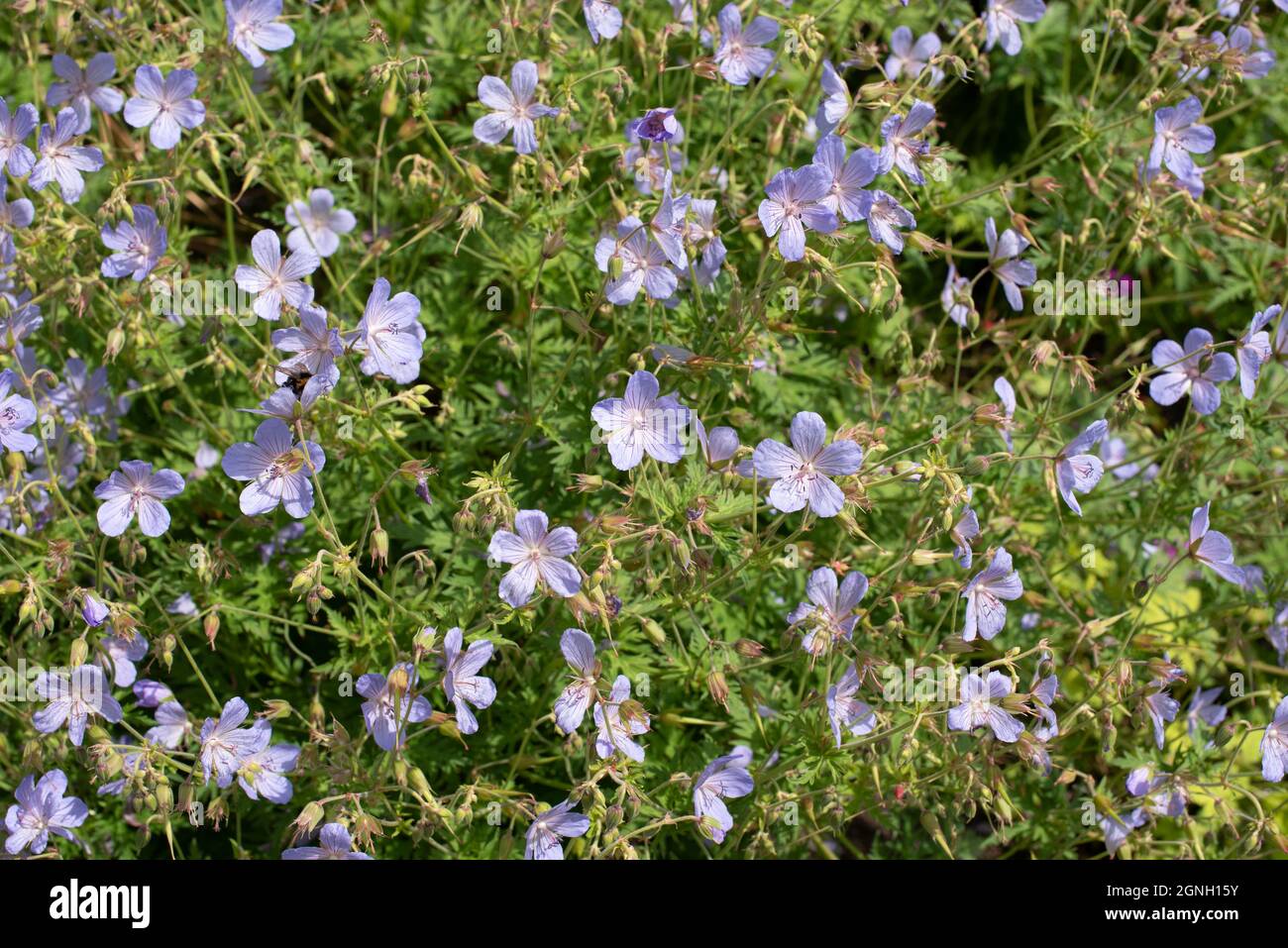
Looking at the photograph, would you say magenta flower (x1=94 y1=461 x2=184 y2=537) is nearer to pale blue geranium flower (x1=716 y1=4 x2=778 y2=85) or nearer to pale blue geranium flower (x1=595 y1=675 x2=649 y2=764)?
pale blue geranium flower (x1=595 y1=675 x2=649 y2=764)

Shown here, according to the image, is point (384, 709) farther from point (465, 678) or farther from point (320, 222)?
point (320, 222)

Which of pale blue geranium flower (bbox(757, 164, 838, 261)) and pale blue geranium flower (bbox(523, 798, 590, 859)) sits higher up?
pale blue geranium flower (bbox(757, 164, 838, 261))

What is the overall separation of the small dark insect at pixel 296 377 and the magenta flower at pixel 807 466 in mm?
953

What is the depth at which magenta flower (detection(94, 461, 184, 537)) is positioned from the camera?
2963mm

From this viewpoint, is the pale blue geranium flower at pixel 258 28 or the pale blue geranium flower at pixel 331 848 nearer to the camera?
the pale blue geranium flower at pixel 331 848

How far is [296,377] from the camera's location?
9.10ft

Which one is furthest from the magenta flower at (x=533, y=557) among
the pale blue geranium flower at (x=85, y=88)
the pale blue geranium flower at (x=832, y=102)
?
the pale blue geranium flower at (x=85, y=88)

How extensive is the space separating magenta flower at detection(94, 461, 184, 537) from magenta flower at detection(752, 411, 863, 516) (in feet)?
4.38

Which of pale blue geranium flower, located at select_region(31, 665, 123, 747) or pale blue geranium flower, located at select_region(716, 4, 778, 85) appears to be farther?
pale blue geranium flower, located at select_region(716, 4, 778, 85)

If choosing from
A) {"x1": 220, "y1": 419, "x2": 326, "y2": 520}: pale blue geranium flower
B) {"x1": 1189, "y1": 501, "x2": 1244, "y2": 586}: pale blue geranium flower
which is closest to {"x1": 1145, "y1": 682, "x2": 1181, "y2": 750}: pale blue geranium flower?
{"x1": 1189, "y1": 501, "x2": 1244, "y2": 586}: pale blue geranium flower

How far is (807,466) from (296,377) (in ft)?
3.58

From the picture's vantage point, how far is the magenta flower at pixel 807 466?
2695mm

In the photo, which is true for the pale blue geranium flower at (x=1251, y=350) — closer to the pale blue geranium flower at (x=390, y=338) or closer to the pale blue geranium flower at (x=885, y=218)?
the pale blue geranium flower at (x=885, y=218)

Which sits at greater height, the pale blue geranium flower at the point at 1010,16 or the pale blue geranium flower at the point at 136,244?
the pale blue geranium flower at the point at 1010,16
